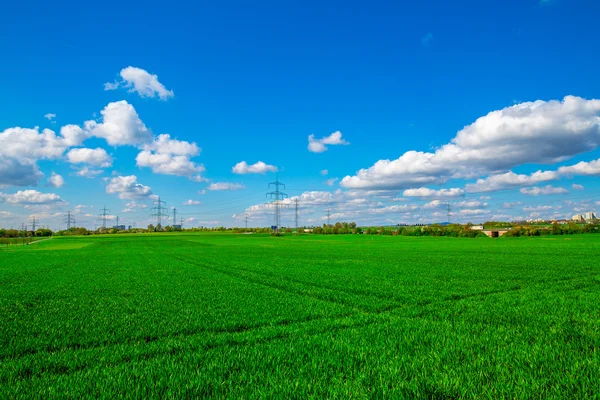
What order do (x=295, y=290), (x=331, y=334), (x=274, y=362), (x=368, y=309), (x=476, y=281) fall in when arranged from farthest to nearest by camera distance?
(x=476, y=281), (x=295, y=290), (x=368, y=309), (x=331, y=334), (x=274, y=362)

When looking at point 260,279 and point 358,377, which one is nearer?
point 358,377

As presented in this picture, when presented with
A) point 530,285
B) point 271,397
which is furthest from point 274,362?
point 530,285

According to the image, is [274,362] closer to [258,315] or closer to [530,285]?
[258,315]

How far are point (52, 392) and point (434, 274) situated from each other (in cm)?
2049

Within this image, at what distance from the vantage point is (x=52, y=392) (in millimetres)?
5648

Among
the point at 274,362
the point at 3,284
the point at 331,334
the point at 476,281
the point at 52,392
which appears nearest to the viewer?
the point at 52,392

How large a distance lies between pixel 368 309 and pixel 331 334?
363 cm

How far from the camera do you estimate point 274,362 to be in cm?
680

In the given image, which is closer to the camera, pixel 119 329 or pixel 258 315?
pixel 119 329

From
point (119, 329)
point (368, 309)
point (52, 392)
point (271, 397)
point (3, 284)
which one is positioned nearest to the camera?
point (271, 397)

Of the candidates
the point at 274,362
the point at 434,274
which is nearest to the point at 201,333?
the point at 274,362

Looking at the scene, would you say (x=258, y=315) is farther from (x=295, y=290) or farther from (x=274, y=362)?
(x=295, y=290)

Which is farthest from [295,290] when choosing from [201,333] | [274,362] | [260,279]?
[274,362]

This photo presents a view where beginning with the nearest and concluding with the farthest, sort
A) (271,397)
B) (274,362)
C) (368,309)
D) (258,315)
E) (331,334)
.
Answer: (271,397), (274,362), (331,334), (258,315), (368,309)
